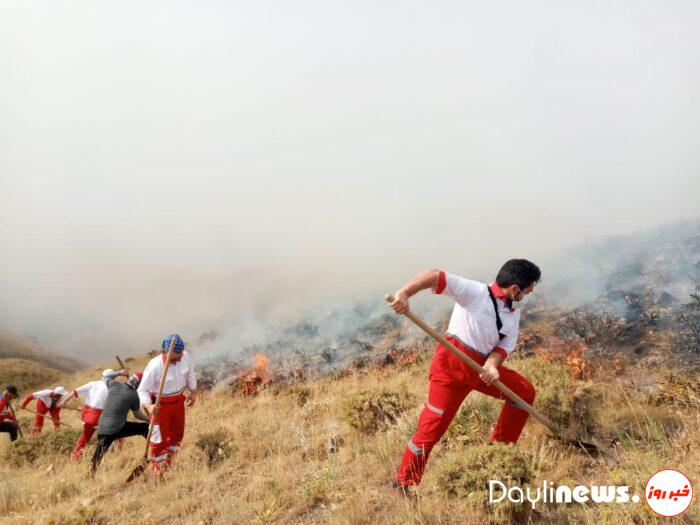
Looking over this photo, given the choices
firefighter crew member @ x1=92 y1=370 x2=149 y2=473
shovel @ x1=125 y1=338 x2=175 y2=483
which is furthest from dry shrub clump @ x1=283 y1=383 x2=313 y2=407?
shovel @ x1=125 y1=338 x2=175 y2=483

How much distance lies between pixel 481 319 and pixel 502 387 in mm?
614

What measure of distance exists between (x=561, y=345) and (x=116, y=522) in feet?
28.5

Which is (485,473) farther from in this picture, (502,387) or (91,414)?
(91,414)

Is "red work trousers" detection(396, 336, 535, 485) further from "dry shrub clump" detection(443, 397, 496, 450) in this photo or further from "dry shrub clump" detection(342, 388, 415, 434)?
"dry shrub clump" detection(342, 388, 415, 434)

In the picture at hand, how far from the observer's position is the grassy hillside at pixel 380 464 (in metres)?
3.44

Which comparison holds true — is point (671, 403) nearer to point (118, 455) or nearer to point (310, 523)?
point (310, 523)

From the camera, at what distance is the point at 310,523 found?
3.77 meters

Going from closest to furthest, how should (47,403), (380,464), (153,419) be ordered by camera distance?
1. (380,464)
2. (153,419)
3. (47,403)

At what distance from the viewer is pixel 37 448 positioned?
7871mm

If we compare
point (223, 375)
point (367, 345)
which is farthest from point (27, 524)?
point (223, 375)

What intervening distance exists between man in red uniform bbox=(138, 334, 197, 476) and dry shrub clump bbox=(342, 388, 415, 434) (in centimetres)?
238

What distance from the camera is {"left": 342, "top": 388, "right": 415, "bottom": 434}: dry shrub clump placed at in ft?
20.2
